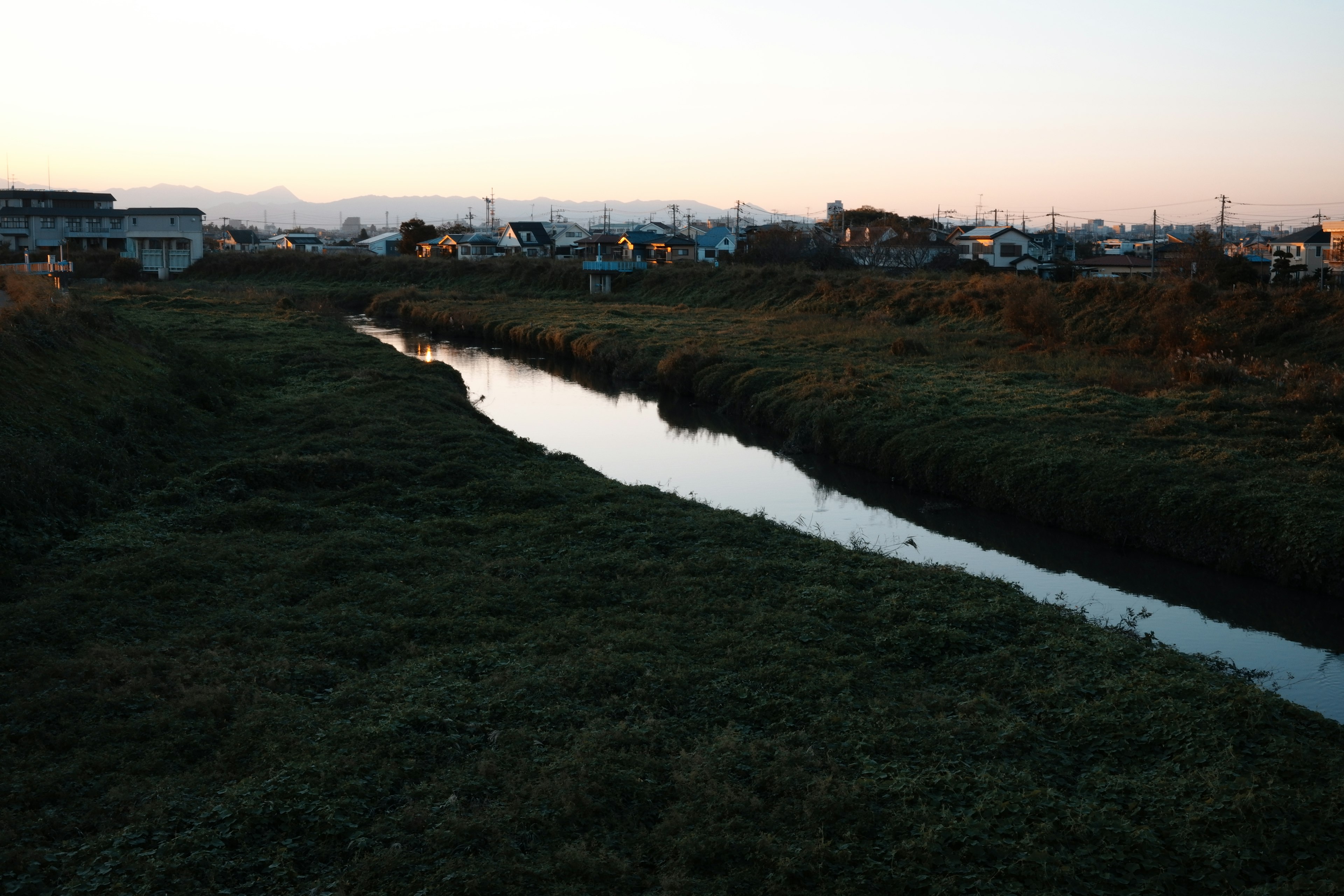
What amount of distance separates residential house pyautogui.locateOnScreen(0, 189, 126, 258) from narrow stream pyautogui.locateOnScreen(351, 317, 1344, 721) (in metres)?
52.7

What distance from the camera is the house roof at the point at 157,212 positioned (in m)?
68.7

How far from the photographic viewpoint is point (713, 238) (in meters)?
77.6

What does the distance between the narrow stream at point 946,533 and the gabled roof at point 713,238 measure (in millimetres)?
48503

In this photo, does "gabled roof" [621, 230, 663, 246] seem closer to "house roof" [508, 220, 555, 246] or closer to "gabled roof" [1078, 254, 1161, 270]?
"house roof" [508, 220, 555, 246]

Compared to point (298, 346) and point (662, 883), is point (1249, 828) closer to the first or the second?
point (662, 883)

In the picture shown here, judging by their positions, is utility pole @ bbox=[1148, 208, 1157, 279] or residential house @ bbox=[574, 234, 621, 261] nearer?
utility pole @ bbox=[1148, 208, 1157, 279]

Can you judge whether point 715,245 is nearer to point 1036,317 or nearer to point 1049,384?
point 1036,317

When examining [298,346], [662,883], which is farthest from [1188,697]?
[298,346]

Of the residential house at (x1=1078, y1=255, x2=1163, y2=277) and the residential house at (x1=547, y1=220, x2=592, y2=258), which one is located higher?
the residential house at (x1=547, y1=220, x2=592, y2=258)

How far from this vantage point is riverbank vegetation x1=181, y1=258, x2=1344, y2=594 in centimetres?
A: 1526

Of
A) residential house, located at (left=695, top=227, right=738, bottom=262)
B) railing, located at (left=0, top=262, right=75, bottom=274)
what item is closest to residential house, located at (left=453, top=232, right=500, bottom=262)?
residential house, located at (left=695, top=227, right=738, bottom=262)

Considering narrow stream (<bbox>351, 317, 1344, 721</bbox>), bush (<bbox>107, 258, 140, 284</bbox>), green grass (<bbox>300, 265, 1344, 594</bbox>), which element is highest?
bush (<bbox>107, 258, 140, 284</bbox>)

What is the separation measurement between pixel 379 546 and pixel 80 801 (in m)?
5.77

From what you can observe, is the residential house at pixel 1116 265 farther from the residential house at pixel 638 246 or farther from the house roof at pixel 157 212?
the house roof at pixel 157 212
